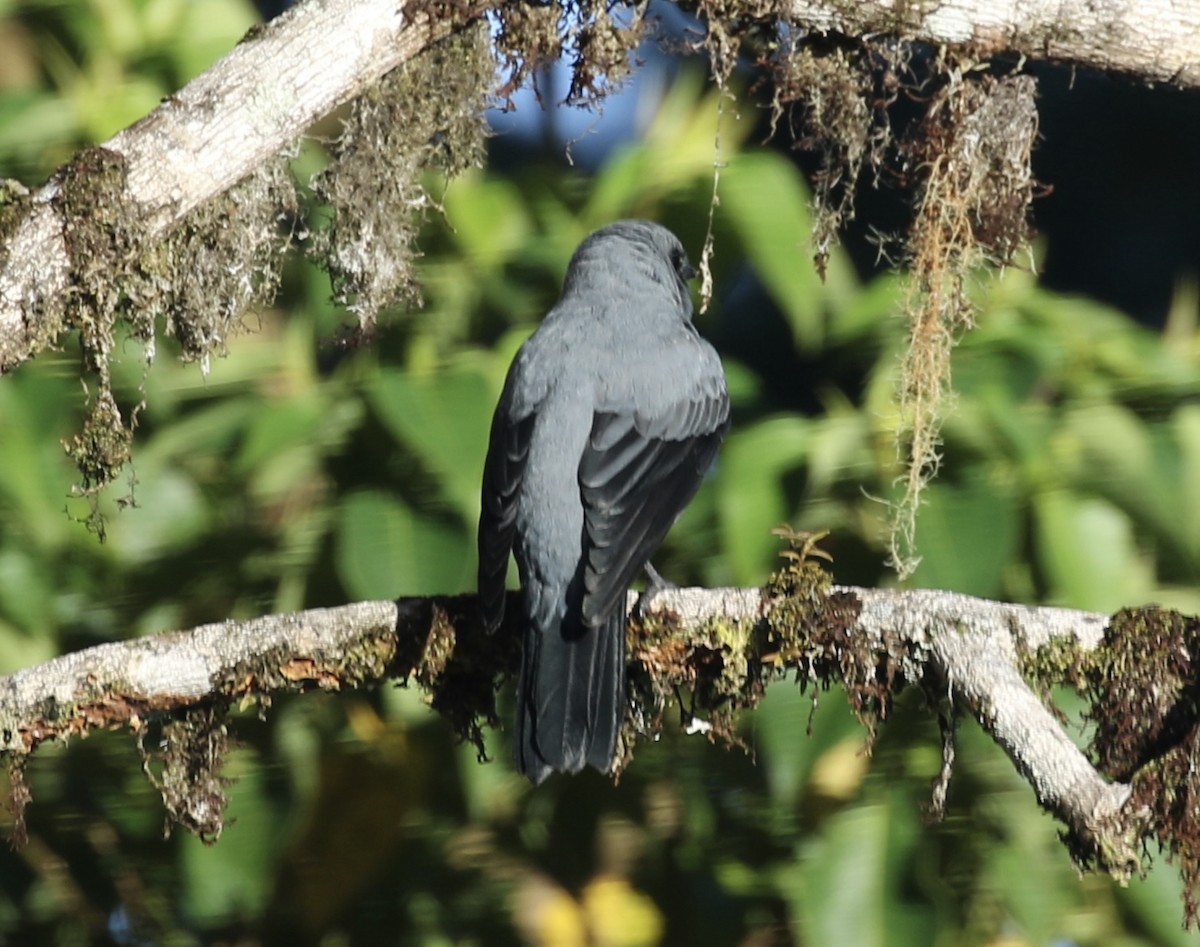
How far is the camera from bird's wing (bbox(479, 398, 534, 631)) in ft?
12.8

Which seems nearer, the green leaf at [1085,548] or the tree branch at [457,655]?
the tree branch at [457,655]

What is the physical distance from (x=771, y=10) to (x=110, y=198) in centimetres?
173

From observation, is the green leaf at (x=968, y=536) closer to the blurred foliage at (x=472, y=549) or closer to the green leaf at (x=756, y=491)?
the blurred foliage at (x=472, y=549)

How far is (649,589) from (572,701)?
18.9 inches

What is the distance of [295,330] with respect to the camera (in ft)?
15.6

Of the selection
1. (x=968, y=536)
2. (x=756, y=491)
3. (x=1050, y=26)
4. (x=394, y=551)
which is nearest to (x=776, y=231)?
(x=756, y=491)

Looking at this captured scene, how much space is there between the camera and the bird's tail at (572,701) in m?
3.89

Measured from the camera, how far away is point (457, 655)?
13.3 feet

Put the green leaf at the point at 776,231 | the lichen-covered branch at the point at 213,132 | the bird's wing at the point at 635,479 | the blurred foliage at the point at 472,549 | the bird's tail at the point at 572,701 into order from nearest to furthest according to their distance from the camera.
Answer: the lichen-covered branch at the point at 213,132, the bird's tail at the point at 572,701, the bird's wing at the point at 635,479, the blurred foliage at the point at 472,549, the green leaf at the point at 776,231

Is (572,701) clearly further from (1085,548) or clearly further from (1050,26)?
(1050,26)

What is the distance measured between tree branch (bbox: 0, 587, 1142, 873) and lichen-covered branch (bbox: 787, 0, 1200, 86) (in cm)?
145

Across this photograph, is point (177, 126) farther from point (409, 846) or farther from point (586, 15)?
point (409, 846)

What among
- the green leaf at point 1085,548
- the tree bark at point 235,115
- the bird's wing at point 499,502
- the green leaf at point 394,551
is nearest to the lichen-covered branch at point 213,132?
the tree bark at point 235,115

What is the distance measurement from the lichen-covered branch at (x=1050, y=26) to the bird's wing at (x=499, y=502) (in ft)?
4.40
